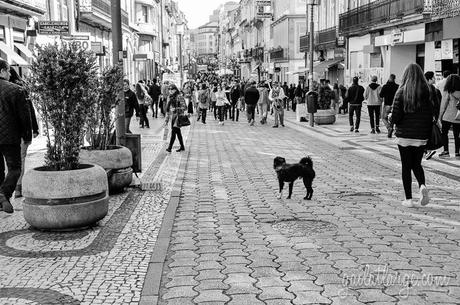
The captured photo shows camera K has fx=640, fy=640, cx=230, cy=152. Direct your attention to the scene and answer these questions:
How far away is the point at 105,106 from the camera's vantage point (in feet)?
29.2

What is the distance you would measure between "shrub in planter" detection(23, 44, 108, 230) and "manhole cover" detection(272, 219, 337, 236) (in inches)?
76.6

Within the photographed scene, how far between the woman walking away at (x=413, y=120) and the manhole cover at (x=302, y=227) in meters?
1.49

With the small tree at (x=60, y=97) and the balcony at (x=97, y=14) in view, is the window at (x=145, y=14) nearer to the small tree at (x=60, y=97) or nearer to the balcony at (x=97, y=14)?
the balcony at (x=97, y=14)

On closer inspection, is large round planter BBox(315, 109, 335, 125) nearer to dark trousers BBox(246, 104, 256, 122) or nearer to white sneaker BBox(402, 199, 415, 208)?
dark trousers BBox(246, 104, 256, 122)

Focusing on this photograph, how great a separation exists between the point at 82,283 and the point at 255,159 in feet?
28.0

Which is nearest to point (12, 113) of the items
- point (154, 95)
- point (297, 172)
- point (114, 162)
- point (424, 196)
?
point (114, 162)

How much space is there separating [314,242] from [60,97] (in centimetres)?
320

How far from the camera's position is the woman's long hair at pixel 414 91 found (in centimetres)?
Result: 775

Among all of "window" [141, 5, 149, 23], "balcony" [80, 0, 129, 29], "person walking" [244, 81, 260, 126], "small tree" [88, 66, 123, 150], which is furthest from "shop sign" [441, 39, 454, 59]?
"window" [141, 5, 149, 23]

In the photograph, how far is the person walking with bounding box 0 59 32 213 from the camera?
7766 millimetres

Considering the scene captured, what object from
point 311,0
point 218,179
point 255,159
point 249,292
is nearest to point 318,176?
point 218,179

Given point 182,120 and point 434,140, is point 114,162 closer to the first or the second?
point 434,140

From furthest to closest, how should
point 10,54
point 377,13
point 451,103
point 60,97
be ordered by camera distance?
point 377,13 → point 10,54 → point 451,103 → point 60,97

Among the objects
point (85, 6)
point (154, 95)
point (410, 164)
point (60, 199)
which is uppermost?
point (85, 6)
